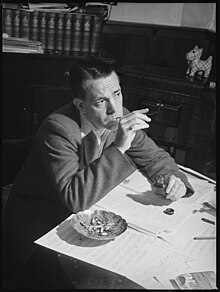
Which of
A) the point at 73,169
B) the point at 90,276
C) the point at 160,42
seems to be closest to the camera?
the point at 90,276

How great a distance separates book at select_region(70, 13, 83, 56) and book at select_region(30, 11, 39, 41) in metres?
0.10

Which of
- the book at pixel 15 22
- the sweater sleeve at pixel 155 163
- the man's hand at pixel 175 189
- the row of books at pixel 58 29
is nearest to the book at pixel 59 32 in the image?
the row of books at pixel 58 29

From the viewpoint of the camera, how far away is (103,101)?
3.38 feet

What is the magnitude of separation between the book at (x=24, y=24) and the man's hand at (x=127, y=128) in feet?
1.19

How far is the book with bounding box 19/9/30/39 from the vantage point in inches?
43.9

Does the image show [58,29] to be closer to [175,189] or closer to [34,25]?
[34,25]

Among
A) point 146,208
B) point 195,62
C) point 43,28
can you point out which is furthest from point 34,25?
point 146,208

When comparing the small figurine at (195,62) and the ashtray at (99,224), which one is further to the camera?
the small figurine at (195,62)

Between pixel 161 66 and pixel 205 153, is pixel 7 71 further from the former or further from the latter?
pixel 205 153

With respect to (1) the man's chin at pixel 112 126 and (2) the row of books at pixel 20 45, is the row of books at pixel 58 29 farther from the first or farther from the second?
(1) the man's chin at pixel 112 126

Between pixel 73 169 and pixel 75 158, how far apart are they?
30 millimetres

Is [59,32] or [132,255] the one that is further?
[59,32]

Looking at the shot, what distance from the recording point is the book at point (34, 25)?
43.9 inches

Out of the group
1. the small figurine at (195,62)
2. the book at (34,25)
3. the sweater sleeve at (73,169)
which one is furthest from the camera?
the small figurine at (195,62)
